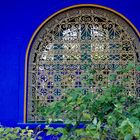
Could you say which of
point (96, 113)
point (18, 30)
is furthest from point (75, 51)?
point (96, 113)

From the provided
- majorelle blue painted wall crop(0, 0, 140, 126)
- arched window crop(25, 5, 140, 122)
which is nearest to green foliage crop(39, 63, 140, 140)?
arched window crop(25, 5, 140, 122)

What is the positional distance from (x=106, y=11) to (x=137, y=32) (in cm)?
37

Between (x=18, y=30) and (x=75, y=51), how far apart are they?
1.96ft

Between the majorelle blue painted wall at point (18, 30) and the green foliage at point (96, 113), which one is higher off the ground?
the majorelle blue painted wall at point (18, 30)

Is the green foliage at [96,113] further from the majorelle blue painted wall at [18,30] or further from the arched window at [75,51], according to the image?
the majorelle blue painted wall at [18,30]

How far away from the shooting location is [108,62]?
3.40 m

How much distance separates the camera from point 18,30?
3443 millimetres

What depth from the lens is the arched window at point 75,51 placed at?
11.0 feet

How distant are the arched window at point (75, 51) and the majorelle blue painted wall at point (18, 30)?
64 mm

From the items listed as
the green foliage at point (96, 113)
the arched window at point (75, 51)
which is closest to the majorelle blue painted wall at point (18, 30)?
the arched window at point (75, 51)

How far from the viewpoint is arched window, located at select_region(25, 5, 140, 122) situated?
11.0 feet

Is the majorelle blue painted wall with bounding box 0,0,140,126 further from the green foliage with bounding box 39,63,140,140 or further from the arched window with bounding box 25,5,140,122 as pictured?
the green foliage with bounding box 39,63,140,140

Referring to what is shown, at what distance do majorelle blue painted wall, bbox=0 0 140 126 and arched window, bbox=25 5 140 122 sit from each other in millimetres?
64

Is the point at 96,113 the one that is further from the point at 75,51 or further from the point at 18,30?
the point at 18,30
